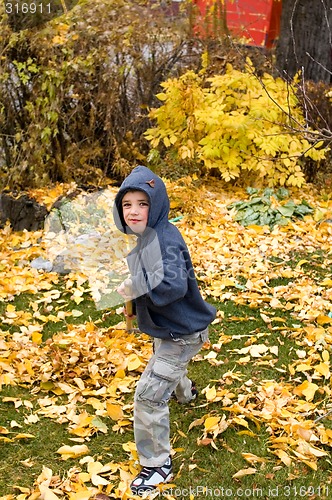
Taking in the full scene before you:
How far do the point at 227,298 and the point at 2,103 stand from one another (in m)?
3.62

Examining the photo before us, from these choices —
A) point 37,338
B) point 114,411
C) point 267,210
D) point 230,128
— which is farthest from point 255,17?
point 114,411

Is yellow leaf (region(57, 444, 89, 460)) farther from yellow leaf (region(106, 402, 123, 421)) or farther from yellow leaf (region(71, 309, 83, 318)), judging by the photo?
yellow leaf (region(71, 309, 83, 318))

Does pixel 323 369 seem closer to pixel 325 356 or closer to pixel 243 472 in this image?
pixel 325 356

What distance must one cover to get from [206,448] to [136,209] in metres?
1.27

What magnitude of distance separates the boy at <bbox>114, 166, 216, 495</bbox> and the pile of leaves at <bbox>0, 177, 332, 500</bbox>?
9.5 inches

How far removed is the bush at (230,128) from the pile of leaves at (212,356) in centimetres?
85

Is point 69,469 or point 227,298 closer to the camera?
point 69,469

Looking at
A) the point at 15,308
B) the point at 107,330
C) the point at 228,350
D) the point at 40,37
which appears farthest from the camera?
the point at 40,37

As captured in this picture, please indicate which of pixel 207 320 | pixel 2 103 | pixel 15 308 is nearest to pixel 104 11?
pixel 2 103

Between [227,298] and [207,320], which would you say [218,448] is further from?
[227,298]

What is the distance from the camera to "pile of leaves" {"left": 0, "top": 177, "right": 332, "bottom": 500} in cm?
334

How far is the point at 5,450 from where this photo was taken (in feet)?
11.1

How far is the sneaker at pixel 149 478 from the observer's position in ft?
10.1

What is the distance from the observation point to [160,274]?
2887mm
